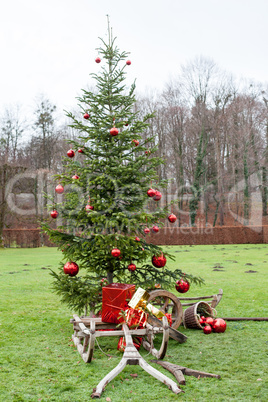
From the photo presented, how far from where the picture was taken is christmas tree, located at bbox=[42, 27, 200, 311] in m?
6.13

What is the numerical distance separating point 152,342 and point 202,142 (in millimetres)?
35932

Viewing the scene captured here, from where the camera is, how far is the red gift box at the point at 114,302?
545 centimetres

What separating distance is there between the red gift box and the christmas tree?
447 mm

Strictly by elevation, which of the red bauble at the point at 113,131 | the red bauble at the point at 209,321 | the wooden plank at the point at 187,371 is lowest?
the wooden plank at the point at 187,371

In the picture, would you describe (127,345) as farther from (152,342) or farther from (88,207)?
(88,207)

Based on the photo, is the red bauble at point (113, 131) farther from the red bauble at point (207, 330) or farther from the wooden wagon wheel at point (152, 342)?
the red bauble at point (207, 330)

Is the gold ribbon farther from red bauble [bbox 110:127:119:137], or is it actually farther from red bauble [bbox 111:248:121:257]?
red bauble [bbox 110:127:119:137]

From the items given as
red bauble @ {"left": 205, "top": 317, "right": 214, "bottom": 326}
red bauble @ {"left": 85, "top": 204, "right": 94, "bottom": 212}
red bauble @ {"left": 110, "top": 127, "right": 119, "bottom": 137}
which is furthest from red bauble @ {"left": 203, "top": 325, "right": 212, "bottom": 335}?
red bauble @ {"left": 110, "top": 127, "right": 119, "bottom": 137}

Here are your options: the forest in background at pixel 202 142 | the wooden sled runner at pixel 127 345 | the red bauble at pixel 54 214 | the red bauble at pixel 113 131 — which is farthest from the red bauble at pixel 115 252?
the forest in background at pixel 202 142

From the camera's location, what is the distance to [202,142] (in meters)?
39.3

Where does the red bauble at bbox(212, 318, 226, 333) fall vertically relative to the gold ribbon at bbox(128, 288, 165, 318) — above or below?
below

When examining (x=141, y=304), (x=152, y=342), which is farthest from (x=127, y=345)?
(x=141, y=304)

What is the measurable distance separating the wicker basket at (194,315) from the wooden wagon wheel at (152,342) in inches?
46.2

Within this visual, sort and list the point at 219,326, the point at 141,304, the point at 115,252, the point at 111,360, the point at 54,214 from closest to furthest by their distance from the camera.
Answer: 1. the point at 111,360
2. the point at 141,304
3. the point at 115,252
4. the point at 54,214
5. the point at 219,326
